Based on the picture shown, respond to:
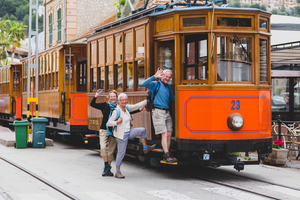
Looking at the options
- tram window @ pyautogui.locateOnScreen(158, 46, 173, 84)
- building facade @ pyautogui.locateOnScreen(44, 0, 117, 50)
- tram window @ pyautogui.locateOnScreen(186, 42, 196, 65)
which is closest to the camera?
tram window @ pyautogui.locateOnScreen(186, 42, 196, 65)

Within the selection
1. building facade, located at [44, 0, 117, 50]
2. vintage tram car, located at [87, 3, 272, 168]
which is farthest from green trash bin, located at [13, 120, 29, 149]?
building facade, located at [44, 0, 117, 50]

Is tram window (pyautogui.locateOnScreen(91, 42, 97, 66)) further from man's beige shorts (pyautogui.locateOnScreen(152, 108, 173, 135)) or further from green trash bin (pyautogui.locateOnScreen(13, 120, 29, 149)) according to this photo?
man's beige shorts (pyautogui.locateOnScreen(152, 108, 173, 135))

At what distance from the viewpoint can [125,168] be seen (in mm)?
10391

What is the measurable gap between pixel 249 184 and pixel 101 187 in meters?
2.60

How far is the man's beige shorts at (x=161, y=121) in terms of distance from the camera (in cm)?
861

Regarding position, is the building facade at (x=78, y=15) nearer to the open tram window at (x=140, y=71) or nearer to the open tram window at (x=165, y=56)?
the open tram window at (x=140, y=71)

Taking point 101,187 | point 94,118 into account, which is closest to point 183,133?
point 101,187

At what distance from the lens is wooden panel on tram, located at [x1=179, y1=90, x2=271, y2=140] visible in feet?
27.7

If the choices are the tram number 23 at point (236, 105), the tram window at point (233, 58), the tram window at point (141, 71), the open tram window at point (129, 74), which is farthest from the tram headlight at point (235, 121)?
the open tram window at point (129, 74)

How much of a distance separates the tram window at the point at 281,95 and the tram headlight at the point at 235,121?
9908mm

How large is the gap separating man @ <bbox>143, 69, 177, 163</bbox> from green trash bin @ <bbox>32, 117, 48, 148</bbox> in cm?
658

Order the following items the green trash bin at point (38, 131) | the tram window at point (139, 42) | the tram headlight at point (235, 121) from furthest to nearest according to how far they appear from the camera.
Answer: the green trash bin at point (38, 131) → the tram window at point (139, 42) → the tram headlight at point (235, 121)

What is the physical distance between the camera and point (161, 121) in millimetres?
8617

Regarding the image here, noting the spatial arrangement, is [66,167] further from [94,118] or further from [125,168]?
[94,118]
